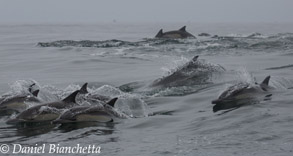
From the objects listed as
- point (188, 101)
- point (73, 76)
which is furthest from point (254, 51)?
point (188, 101)

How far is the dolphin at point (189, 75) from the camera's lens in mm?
19484

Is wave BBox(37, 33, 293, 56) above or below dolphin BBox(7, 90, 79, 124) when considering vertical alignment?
above

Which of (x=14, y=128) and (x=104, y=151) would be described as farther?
(x=14, y=128)

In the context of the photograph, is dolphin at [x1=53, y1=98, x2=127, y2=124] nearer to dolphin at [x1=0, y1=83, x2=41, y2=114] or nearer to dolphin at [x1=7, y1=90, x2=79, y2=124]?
dolphin at [x1=7, y1=90, x2=79, y2=124]

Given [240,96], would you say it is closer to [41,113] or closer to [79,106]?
[79,106]

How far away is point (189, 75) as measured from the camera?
20.1m

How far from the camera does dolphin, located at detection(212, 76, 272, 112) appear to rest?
586 inches

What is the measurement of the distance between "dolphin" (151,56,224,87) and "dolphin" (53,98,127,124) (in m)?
5.65

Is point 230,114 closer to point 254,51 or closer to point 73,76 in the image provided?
point 73,76

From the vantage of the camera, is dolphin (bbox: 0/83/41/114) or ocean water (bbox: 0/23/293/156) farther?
dolphin (bbox: 0/83/41/114)

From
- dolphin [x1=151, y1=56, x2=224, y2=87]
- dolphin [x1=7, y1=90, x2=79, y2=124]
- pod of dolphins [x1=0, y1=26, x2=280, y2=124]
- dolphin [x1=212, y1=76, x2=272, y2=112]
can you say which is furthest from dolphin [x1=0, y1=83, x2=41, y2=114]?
dolphin [x1=151, y1=56, x2=224, y2=87]

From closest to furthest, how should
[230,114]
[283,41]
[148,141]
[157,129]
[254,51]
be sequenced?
[148,141] < [157,129] < [230,114] < [254,51] < [283,41]

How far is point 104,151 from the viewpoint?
1084cm

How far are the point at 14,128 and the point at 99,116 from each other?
199 cm
